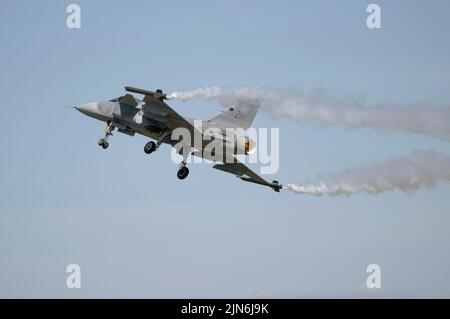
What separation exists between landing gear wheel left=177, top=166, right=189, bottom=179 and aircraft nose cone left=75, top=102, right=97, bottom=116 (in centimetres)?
600

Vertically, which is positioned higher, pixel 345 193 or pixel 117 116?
pixel 117 116

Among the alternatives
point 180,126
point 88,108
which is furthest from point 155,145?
point 88,108

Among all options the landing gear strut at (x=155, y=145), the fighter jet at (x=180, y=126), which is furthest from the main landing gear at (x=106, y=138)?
the landing gear strut at (x=155, y=145)

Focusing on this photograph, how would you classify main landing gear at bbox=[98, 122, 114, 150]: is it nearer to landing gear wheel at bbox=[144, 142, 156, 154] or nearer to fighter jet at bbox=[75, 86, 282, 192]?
fighter jet at bbox=[75, 86, 282, 192]

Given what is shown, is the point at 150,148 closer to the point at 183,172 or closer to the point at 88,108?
the point at 183,172

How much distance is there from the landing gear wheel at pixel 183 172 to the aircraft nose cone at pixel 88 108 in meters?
6.00

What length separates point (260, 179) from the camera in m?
38.1

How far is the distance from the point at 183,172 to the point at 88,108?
6783 millimetres

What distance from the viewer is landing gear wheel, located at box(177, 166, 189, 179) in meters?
36.7

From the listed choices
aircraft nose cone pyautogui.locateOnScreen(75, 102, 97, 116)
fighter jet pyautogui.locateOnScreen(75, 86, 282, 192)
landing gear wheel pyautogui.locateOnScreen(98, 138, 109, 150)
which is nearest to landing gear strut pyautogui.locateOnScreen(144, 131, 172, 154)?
fighter jet pyautogui.locateOnScreen(75, 86, 282, 192)

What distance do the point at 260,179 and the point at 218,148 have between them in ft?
12.7

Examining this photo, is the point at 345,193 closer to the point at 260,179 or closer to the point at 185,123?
the point at 260,179

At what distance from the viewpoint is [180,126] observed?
36.4m
